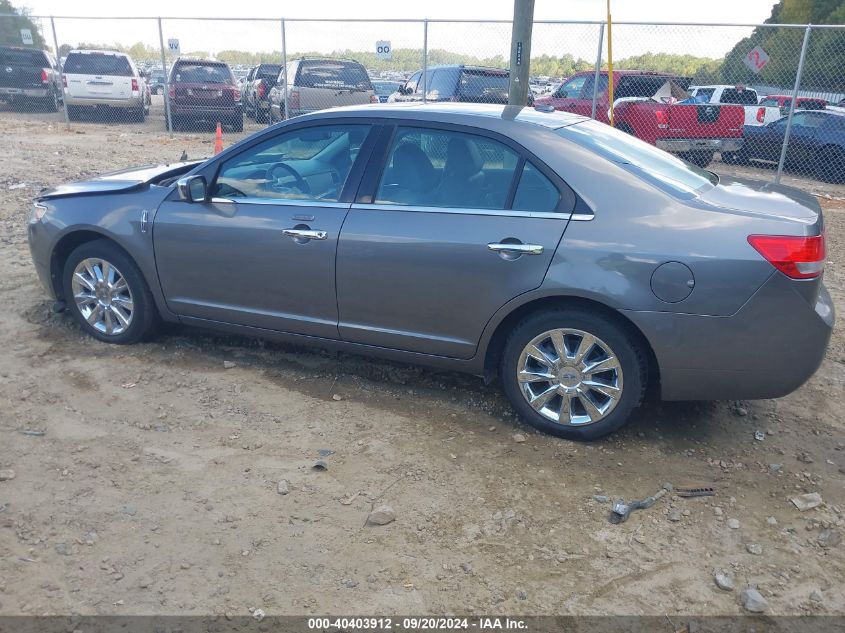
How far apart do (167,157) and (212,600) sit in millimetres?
12423

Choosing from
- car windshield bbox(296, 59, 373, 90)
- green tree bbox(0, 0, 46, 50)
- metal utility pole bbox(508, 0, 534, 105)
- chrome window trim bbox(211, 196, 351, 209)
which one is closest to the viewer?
chrome window trim bbox(211, 196, 351, 209)

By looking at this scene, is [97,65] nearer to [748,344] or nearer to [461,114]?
[461,114]

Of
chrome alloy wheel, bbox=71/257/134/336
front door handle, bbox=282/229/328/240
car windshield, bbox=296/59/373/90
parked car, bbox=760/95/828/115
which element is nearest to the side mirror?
front door handle, bbox=282/229/328/240

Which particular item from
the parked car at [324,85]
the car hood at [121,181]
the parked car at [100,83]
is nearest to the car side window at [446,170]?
the car hood at [121,181]

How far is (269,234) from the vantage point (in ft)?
14.2

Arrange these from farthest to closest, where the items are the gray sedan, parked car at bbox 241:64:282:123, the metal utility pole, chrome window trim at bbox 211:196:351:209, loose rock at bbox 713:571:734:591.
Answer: parked car at bbox 241:64:282:123
the metal utility pole
chrome window trim at bbox 211:196:351:209
the gray sedan
loose rock at bbox 713:571:734:591

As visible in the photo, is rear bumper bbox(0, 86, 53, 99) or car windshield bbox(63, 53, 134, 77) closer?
car windshield bbox(63, 53, 134, 77)

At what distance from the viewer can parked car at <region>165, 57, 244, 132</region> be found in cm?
1692

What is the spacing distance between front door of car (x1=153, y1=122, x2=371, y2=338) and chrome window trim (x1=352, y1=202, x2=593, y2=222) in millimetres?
164

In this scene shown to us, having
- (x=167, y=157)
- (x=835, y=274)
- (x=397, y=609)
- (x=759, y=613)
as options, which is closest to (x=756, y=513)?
(x=759, y=613)

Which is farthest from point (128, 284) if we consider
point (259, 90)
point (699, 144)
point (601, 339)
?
point (259, 90)

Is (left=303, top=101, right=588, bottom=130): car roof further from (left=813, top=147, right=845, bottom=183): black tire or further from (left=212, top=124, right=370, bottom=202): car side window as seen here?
(left=813, top=147, right=845, bottom=183): black tire

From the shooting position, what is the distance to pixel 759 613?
9.04ft

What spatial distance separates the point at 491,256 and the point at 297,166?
1471 mm
